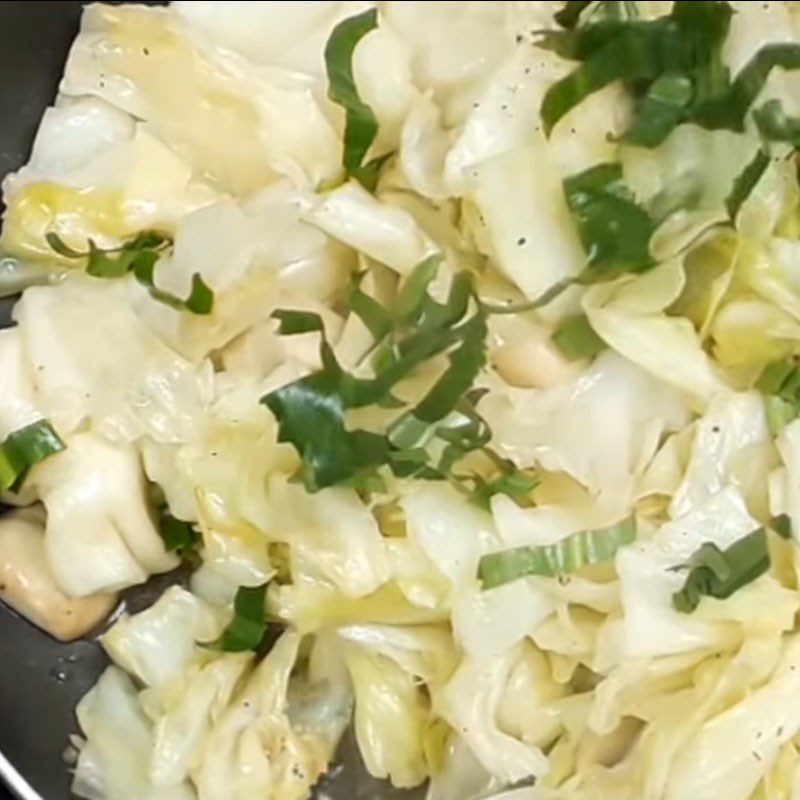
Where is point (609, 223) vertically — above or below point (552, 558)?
above

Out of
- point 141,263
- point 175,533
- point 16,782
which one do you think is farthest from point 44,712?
point 141,263

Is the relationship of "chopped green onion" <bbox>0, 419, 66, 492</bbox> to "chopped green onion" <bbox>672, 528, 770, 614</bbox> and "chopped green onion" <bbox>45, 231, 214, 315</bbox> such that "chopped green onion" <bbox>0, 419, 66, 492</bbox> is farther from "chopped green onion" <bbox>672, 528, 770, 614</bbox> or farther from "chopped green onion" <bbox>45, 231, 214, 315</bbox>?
"chopped green onion" <bbox>672, 528, 770, 614</bbox>

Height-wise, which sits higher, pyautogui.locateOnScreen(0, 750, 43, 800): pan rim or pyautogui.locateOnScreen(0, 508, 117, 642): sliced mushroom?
pyautogui.locateOnScreen(0, 508, 117, 642): sliced mushroom

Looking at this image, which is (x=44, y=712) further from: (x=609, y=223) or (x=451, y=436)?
(x=609, y=223)

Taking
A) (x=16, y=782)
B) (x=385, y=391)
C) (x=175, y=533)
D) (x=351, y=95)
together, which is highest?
(x=351, y=95)

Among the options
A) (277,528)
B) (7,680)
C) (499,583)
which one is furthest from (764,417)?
(7,680)

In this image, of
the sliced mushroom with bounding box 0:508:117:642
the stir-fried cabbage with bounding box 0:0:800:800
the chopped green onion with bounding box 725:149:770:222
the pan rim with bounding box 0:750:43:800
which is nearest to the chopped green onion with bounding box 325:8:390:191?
the stir-fried cabbage with bounding box 0:0:800:800
